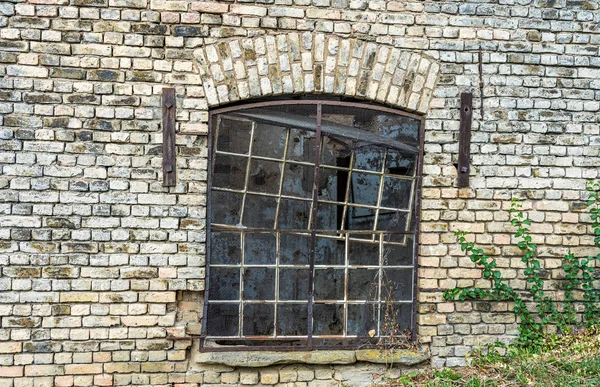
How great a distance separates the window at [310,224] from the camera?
421 cm

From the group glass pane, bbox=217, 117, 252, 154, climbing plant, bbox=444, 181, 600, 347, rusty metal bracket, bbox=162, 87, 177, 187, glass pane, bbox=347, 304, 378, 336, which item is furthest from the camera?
glass pane, bbox=347, 304, 378, 336

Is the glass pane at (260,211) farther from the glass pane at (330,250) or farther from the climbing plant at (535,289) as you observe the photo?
the climbing plant at (535,289)

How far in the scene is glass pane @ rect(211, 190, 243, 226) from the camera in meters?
4.20

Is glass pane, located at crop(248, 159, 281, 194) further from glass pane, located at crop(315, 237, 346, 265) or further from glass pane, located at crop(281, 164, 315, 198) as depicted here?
glass pane, located at crop(315, 237, 346, 265)

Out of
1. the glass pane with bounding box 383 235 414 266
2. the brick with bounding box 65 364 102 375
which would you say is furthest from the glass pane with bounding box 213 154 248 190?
the brick with bounding box 65 364 102 375

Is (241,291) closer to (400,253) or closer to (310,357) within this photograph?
(310,357)

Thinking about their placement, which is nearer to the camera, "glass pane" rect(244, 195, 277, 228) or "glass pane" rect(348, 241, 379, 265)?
"glass pane" rect(244, 195, 277, 228)

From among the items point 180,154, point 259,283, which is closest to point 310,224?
point 259,283

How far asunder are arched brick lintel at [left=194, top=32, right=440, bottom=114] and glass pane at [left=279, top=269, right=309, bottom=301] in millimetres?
1365

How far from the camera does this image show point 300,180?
4293 millimetres

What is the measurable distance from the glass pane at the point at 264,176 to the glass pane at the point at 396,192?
33.7 inches

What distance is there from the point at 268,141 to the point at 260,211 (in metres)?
0.54

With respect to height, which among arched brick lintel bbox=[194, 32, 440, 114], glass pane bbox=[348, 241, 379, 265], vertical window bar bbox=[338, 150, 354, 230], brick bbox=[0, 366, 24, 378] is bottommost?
brick bbox=[0, 366, 24, 378]

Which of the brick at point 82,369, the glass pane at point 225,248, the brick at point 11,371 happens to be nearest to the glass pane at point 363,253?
the glass pane at point 225,248
